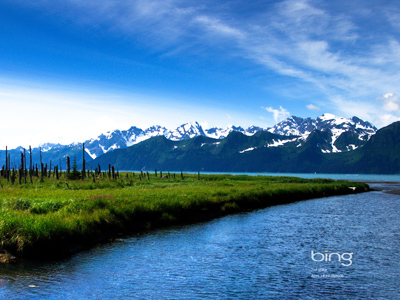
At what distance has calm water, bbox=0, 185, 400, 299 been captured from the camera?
18.2 m

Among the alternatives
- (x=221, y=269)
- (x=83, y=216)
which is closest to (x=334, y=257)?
(x=221, y=269)

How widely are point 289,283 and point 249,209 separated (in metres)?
36.1

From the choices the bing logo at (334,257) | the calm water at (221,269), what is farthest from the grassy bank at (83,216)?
the bing logo at (334,257)

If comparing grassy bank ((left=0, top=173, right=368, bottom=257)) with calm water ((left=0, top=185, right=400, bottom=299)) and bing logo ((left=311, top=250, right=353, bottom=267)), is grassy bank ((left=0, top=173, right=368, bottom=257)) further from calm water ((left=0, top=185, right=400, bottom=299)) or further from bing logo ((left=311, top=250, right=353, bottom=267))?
bing logo ((left=311, top=250, right=353, bottom=267))

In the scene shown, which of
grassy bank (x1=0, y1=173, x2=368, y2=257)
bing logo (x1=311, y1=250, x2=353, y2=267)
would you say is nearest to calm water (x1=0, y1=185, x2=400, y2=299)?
bing logo (x1=311, y1=250, x2=353, y2=267)

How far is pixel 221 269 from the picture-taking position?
22.2 metres

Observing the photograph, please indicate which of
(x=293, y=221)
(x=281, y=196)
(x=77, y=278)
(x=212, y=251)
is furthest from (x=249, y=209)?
(x=77, y=278)

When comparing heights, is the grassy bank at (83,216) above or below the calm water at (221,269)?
above

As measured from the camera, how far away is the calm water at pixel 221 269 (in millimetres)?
18219

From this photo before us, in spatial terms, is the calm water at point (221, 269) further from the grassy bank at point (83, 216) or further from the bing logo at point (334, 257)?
the grassy bank at point (83, 216)

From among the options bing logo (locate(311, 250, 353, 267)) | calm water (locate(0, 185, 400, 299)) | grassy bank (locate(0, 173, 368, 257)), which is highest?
grassy bank (locate(0, 173, 368, 257))

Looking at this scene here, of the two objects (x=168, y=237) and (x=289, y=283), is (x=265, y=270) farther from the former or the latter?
(x=168, y=237)

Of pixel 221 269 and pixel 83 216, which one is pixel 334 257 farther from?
pixel 83 216

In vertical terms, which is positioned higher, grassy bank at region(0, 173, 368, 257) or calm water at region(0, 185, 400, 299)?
grassy bank at region(0, 173, 368, 257)
